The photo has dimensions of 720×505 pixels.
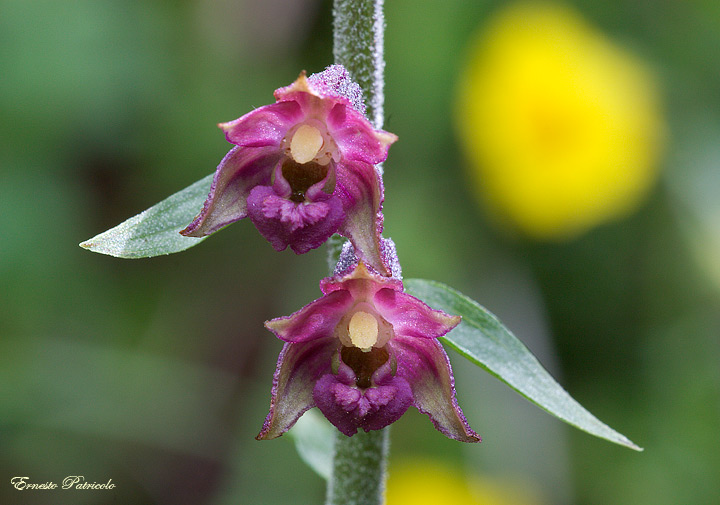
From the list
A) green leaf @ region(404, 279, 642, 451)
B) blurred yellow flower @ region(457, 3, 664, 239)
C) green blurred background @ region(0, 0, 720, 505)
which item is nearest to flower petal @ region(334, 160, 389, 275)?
green leaf @ region(404, 279, 642, 451)

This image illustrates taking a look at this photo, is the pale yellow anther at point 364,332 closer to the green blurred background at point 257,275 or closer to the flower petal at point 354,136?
the flower petal at point 354,136

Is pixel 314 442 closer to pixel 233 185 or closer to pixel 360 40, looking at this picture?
pixel 233 185

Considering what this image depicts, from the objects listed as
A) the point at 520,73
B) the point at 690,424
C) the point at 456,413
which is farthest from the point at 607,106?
the point at 456,413

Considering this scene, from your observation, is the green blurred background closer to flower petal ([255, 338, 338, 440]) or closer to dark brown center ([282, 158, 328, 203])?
flower petal ([255, 338, 338, 440])

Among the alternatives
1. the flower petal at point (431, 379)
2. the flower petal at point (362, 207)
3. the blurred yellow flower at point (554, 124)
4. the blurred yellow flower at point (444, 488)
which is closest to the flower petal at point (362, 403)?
the flower petal at point (431, 379)

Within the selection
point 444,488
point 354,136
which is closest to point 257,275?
point 444,488

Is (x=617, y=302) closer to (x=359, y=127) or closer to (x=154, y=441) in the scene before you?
(x=154, y=441)
